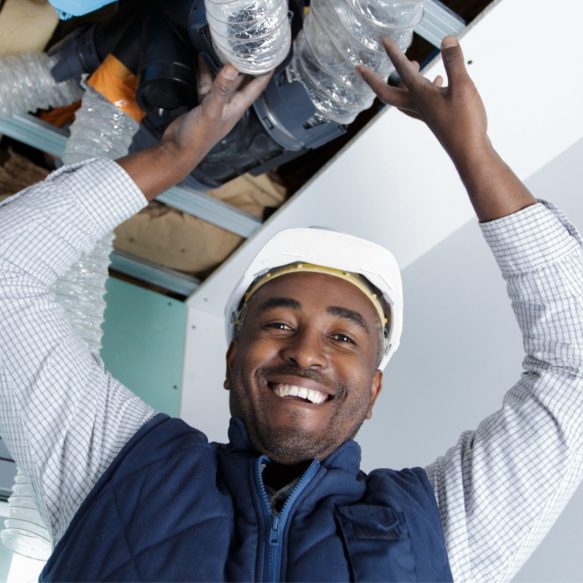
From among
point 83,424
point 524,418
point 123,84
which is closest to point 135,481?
point 83,424

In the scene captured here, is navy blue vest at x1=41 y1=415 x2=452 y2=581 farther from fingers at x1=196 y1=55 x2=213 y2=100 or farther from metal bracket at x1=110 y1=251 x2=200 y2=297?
metal bracket at x1=110 y1=251 x2=200 y2=297

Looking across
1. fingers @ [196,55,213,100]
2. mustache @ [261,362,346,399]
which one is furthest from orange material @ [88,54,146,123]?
mustache @ [261,362,346,399]

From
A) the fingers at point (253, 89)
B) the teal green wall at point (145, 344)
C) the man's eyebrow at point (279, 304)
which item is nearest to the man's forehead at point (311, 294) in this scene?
the man's eyebrow at point (279, 304)

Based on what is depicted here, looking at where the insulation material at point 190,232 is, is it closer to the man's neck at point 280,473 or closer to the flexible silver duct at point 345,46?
the flexible silver duct at point 345,46

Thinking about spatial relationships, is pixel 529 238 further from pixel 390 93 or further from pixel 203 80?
pixel 203 80

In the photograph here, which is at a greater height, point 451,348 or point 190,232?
point 190,232

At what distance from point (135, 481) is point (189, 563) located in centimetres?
17

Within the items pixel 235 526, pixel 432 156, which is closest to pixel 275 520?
pixel 235 526

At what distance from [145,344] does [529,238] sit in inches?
58.1

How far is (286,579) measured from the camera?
0.96 meters

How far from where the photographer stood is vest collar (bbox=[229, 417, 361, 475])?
1161mm

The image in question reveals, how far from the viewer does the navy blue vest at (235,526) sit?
0.97 metres

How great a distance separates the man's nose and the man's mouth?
0.14 feet

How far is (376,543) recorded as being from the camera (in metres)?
1.01
